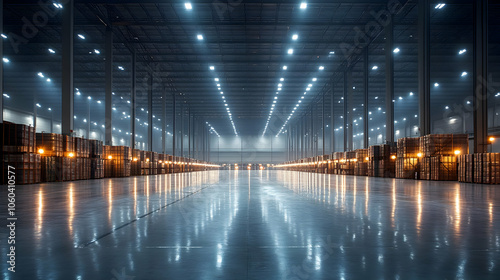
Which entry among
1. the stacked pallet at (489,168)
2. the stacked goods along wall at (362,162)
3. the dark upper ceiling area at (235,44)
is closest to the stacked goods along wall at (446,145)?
the stacked pallet at (489,168)

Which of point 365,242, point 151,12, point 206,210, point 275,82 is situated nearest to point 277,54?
point 275,82

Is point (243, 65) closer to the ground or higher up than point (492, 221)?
higher up

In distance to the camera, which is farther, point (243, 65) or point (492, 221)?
point (243, 65)

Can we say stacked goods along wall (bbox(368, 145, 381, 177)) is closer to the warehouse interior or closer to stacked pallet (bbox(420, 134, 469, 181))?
the warehouse interior

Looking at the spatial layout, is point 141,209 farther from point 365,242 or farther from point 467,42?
point 467,42

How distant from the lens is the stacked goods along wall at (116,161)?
24797 millimetres

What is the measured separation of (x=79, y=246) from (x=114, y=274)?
3.55ft

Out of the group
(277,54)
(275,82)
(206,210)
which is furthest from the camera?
(275,82)

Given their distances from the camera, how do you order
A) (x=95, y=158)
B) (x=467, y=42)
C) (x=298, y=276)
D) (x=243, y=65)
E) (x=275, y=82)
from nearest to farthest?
1. (x=298, y=276)
2. (x=95, y=158)
3. (x=467, y=42)
4. (x=243, y=65)
5. (x=275, y=82)

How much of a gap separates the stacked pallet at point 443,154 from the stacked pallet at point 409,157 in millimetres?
1039

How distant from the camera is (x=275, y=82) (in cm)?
4128

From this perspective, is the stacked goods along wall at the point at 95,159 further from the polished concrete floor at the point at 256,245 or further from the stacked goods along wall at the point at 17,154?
the polished concrete floor at the point at 256,245

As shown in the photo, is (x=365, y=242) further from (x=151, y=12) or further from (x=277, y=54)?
(x=277, y=54)

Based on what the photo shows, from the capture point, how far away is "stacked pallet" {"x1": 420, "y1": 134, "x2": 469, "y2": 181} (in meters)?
18.1
